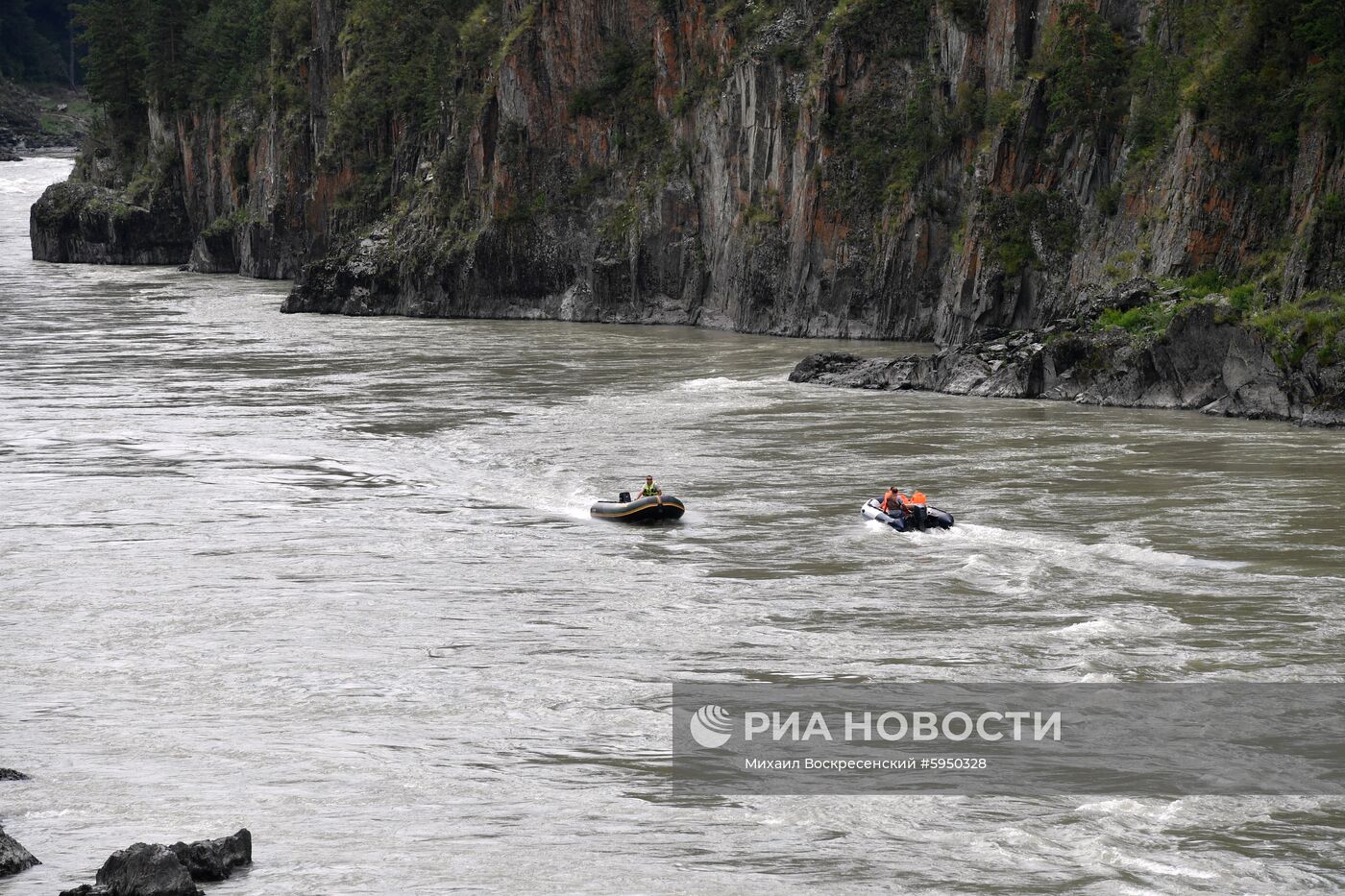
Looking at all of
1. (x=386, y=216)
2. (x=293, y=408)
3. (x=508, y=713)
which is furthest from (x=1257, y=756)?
(x=386, y=216)

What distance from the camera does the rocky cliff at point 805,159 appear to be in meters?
48.0

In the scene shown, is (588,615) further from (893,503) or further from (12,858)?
(12,858)

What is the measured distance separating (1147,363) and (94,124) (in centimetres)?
10733

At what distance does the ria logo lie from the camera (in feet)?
61.9

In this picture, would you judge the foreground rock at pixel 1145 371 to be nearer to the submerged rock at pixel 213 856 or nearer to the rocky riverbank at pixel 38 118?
the submerged rock at pixel 213 856

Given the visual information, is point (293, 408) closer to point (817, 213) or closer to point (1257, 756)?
point (817, 213)

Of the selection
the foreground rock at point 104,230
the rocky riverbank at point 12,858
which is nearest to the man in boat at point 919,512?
the rocky riverbank at point 12,858

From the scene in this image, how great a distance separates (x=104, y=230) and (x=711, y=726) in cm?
10985

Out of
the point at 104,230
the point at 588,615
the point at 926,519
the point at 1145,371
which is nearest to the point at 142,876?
the point at 588,615

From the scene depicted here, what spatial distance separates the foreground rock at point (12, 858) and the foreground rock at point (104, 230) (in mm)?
110477

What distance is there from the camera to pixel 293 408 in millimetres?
49000

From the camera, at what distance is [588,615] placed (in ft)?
81.0

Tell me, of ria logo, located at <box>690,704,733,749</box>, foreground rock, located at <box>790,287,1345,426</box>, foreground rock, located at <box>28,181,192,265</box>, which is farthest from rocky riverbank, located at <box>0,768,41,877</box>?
foreground rock, located at <box>28,181,192,265</box>

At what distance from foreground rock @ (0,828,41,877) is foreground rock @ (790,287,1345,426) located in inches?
1364
